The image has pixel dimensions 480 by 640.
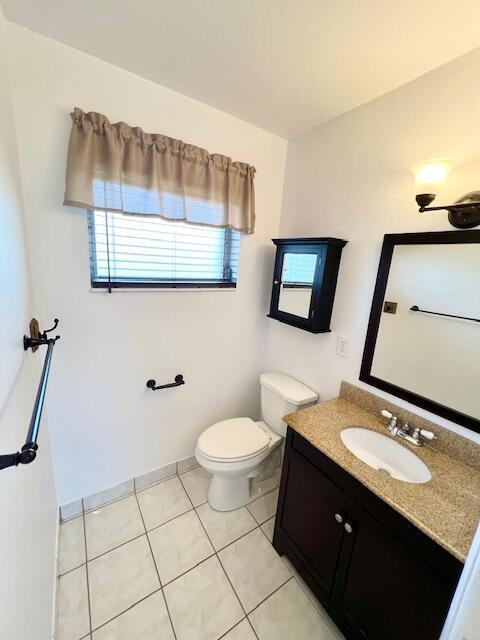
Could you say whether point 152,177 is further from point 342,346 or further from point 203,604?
point 203,604

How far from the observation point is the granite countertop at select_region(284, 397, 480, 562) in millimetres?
837

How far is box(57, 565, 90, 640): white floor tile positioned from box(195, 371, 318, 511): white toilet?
0.76 meters

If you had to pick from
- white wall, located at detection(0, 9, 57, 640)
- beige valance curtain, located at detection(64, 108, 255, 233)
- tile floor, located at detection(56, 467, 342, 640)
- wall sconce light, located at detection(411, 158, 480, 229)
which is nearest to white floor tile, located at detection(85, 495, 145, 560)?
tile floor, located at detection(56, 467, 342, 640)

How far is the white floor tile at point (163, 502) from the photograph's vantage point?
1.68 metres

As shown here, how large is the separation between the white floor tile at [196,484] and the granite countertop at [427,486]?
3.27 ft

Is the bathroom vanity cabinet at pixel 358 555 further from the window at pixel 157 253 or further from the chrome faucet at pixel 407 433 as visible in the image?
the window at pixel 157 253

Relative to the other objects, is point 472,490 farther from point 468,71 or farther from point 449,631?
point 468,71

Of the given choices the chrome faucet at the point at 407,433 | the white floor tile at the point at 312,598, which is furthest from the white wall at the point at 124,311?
the chrome faucet at the point at 407,433

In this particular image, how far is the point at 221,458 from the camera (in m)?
1.56

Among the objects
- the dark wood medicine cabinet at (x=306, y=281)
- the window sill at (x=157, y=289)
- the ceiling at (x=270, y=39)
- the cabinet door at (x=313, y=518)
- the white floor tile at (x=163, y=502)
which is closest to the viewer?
the ceiling at (x=270, y=39)

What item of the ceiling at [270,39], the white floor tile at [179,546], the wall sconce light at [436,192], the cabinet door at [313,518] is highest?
the ceiling at [270,39]

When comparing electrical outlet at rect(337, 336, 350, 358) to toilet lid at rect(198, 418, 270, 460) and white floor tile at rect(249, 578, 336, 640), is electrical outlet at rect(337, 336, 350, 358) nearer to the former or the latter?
toilet lid at rect(198, 418, 270, 460)

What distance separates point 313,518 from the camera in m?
1.26

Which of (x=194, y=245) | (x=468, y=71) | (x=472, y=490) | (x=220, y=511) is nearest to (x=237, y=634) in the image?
(x=220, y=511)
